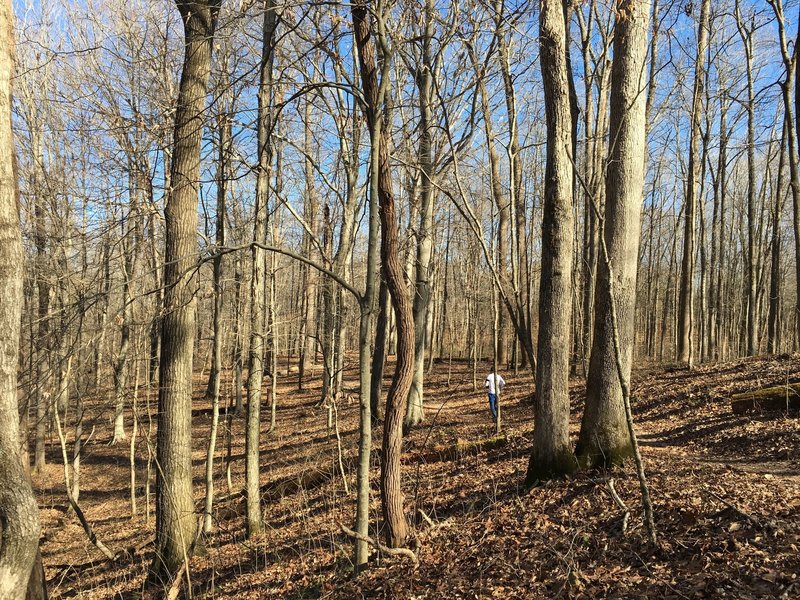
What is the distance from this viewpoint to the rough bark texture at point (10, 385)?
415 cm

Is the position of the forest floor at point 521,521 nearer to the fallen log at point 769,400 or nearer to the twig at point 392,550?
the twig at point 392,550

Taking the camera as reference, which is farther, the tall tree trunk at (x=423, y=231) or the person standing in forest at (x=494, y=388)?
the tall tree trunk at (x=423, y=231)

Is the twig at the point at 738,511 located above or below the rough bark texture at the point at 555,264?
below

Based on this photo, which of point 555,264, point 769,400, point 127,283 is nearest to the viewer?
point 127,283

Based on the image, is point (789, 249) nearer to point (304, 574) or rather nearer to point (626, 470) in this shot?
point (626, 470)

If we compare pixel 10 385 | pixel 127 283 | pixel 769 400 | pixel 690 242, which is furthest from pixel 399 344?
pixel 690 242

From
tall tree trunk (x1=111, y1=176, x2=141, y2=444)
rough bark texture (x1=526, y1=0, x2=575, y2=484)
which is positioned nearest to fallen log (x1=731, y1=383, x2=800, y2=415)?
rough bark texture (x1=526, y1=0, x2=575, y2=484)

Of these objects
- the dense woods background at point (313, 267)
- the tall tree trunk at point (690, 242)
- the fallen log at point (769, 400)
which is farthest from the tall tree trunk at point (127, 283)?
the tall tree trunk at point (690, 242)

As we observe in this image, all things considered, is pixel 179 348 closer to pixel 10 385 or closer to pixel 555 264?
pixel 10 385

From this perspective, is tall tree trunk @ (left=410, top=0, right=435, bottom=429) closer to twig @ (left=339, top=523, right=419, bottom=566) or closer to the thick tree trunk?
the thick tree trunk

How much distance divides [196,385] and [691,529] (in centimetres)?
2480

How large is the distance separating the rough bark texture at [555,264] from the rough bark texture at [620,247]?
319 mm

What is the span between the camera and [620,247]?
6.20 metres

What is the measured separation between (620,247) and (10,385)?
625cm
